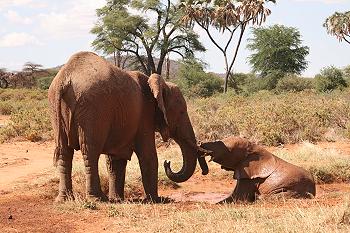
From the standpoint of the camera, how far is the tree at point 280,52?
45.5 meters

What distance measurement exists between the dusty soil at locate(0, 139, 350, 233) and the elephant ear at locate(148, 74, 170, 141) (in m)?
1.24

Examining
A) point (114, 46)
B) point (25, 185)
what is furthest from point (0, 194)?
point (114, 46)

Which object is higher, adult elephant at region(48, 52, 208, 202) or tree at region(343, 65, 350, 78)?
tree at region(343, 65, 350, 78)

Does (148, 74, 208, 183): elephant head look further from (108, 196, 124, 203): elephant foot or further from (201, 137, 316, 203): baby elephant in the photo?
(108, 196, 124, 203): elephant foot

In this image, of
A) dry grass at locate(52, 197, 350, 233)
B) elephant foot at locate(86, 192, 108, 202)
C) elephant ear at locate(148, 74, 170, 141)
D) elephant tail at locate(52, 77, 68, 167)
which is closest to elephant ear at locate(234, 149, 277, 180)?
dry grass at locate(52, 197, 350, 233)

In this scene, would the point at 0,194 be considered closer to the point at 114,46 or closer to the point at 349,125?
the point at 349,125

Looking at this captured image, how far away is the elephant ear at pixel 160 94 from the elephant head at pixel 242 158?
0.68m

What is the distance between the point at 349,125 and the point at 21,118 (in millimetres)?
11662

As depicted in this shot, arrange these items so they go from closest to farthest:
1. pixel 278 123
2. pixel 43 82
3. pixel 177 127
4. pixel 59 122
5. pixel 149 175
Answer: pixel 59 122
pixel 149 175
pixel 177 127
pixel 278 123
pixel 43 82

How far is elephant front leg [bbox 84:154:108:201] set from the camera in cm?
811

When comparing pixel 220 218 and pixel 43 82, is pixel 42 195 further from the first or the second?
pixel 43 82

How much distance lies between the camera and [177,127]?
9.43m

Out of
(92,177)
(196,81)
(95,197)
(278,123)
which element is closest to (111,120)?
(92,177)

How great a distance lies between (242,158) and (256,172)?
0.33 metres
